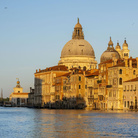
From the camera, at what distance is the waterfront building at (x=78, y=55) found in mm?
183337

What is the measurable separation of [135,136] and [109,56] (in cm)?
13405

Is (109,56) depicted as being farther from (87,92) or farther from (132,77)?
(132,77)

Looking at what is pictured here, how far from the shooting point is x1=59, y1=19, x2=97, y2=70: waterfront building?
183m

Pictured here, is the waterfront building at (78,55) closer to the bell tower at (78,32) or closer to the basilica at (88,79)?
the basilica at (88,79)

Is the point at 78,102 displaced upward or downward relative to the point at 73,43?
downward

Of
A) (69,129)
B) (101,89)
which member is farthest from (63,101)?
(69,129)

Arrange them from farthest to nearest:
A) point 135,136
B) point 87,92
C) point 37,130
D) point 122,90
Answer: point 87,92
point 122,90
point 37,130
point 135,136

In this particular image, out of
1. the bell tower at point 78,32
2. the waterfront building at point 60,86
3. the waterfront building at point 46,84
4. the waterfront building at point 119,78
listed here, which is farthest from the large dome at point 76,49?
the waterfront building at point 119,78

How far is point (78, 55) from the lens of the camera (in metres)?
185

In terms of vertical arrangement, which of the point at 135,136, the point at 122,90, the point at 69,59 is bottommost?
the point at 135,136

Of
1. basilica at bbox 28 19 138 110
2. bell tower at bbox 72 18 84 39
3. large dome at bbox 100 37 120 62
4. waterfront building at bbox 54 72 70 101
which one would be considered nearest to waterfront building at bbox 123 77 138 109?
basilica at bbox 28 19 138 110

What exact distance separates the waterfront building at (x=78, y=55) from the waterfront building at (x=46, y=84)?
13465mm

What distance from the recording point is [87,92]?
419 ft

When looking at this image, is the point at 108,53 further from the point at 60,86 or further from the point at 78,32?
the point at 60,86
